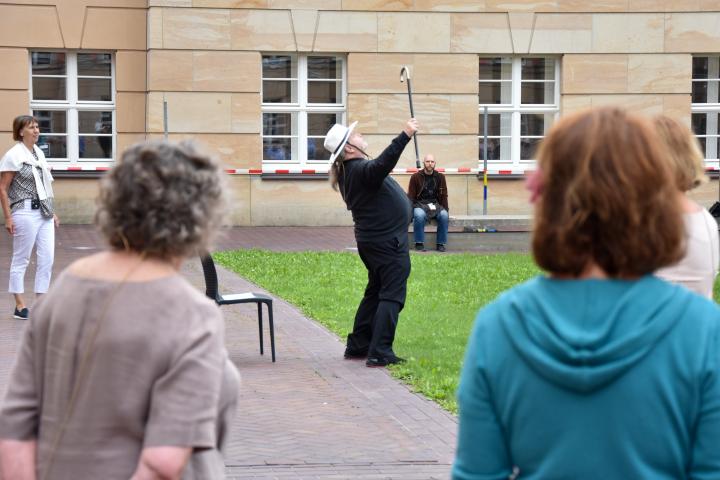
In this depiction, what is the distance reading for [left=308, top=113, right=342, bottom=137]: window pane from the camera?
25000mm

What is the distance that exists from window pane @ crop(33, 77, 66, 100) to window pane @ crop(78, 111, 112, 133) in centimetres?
53

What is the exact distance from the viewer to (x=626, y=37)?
24.9 metres

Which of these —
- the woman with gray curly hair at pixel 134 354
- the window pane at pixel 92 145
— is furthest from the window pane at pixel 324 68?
the woman with gray curly hair at pixel 134 354


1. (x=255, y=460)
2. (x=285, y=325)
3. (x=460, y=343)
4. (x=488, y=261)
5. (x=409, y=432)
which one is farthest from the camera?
(x=488, y=261)

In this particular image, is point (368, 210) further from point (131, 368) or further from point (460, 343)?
point (131, 368)

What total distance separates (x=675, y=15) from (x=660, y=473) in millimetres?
23693

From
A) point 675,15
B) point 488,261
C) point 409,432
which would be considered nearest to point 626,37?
point 675,15

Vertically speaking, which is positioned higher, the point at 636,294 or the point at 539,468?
the point at 636,294

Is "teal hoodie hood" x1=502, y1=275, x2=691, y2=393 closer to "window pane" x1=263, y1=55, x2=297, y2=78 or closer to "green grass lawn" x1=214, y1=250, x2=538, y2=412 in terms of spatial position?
"green grass lawn" x1=214, y1=250, x2=538, y2=412

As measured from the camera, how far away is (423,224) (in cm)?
2016

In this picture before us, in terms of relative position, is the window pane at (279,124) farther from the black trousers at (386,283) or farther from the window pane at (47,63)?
the black trousers at (386,283)

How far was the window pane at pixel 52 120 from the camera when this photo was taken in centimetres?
2442

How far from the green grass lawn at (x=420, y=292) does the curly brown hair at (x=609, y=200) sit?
5.55m

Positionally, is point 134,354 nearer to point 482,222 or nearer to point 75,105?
point 482,222
